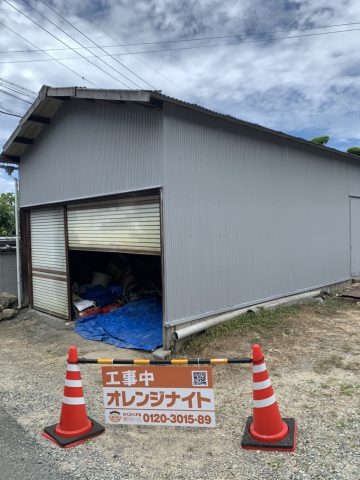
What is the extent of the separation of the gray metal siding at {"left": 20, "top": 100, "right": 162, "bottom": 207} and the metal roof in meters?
0.19

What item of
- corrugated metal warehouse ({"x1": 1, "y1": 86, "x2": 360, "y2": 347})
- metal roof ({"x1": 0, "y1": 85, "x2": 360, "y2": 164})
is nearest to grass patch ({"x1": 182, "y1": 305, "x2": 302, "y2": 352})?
corrugated metal warehouse ({"x1": 1, "y1": 86, "x2": 360, "y2": 347})

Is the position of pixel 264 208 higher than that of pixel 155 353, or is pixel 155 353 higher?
pixel 264 208

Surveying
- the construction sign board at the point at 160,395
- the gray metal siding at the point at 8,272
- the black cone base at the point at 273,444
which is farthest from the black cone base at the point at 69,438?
the gray metal siding at the point at 8,272

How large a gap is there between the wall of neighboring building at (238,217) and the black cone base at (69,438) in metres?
2.17

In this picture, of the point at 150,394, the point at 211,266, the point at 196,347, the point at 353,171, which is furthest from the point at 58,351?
the point at 353,171

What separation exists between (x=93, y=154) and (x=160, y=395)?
4695 mm

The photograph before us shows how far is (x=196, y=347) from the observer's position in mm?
5582

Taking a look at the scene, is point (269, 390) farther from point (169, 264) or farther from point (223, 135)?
point (223, 135)

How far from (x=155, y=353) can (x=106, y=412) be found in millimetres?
2044

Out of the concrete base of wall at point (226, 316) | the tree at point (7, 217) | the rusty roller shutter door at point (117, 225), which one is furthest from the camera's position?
the tree at point (7, 217)

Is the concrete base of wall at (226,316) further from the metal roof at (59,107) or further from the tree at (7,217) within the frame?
the tree at (7,217)

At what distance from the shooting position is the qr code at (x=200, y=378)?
3.14m

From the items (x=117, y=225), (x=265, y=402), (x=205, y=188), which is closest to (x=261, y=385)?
(x=265, y=402)

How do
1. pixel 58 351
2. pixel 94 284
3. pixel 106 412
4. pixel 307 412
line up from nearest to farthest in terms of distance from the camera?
1. pixel 106 412
2. pixel 307 412
3. pixel 58 351
4. pixel 94 284
